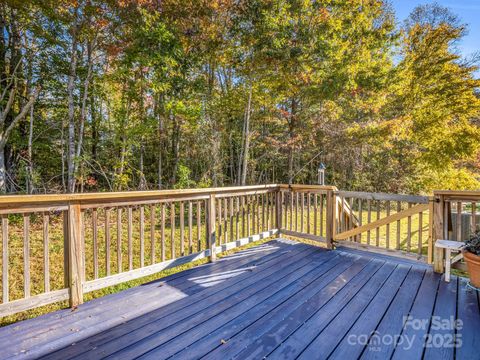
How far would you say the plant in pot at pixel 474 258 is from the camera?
246 centimetres

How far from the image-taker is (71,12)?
5.92m

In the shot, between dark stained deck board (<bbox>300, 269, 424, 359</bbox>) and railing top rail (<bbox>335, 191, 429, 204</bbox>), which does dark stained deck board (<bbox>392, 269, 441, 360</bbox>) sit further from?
railing top rail (<bbox>335, 191, 429, 204</bbox>)

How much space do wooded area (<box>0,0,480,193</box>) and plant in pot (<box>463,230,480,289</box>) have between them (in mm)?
5759

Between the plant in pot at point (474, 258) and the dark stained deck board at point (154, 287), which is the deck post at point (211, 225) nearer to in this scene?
the dark stained deck board at point (154, 287)

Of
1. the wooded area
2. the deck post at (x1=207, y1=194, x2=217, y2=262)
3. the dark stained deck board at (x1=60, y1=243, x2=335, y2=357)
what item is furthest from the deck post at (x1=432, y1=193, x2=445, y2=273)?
the wooded area

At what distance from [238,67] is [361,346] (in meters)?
6.99

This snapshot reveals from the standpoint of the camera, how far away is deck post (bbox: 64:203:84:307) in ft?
7.67

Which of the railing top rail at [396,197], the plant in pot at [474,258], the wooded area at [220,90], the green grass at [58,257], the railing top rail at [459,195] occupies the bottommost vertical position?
the green grass at [58,257]

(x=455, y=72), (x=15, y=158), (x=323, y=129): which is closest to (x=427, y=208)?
(x=323, y=129)

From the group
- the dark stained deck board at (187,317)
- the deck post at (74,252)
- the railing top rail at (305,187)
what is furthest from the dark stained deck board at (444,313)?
the deck post at (74,252)

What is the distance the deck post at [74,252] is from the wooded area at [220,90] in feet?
14.9

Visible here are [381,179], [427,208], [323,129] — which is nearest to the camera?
[427,208]

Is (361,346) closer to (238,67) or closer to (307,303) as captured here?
(307,303)

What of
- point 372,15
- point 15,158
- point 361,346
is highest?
point 372,15
